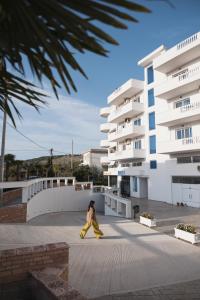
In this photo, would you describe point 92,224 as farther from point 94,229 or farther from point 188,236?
point 188,236

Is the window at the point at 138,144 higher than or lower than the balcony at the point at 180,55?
lower

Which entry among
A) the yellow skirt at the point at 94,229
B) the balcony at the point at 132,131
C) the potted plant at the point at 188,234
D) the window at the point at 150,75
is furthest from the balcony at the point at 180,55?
the yellow skirt at the point at 94,229

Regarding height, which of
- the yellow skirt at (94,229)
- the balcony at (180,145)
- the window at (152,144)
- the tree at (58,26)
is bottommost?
the yellow skirt at (94,229)

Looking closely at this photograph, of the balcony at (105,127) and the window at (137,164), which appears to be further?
the balcony at (105,127)

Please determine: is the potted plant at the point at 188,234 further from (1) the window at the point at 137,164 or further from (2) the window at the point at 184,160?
(1) the window at the point at 137,164

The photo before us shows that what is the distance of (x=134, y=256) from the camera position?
845 cm

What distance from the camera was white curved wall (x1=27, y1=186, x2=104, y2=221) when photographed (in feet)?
69.3

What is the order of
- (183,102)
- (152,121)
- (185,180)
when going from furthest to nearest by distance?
(152,121)
(183,102)
(185,180)

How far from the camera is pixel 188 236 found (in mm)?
10578

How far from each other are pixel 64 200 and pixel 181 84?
46.6 ft

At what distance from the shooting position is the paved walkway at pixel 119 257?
20.6 ft

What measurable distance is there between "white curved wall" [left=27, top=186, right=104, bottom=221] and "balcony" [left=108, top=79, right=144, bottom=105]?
1250cm

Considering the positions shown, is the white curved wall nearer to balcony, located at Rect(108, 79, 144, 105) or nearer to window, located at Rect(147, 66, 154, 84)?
balcony, located at Rect(108, 79, 144, 105)

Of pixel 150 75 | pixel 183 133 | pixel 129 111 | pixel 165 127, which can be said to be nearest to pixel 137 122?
pixel 129 111
